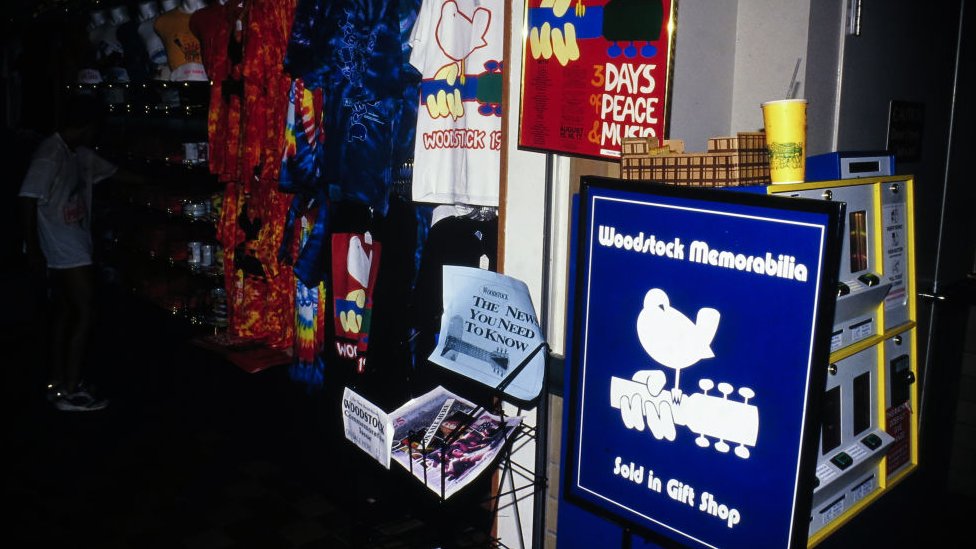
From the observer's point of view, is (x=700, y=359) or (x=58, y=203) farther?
(x=58, y=203)

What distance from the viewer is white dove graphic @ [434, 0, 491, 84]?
2504 mm

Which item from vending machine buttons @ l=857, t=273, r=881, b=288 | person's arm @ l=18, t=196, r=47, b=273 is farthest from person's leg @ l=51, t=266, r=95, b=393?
vending machine buttons @ l=857, t=273, r=881, b=288

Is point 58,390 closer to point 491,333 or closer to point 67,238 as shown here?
point 67,238

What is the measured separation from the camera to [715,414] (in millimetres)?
1518

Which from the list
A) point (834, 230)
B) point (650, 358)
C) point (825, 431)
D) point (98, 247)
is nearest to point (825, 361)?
point (834, 230)

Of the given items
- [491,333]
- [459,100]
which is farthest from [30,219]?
[491,333]

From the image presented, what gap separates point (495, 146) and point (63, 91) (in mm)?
4727

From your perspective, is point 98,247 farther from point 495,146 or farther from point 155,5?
point 495,146

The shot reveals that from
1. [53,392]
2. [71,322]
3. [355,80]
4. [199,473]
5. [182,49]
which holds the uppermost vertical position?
[182,49]

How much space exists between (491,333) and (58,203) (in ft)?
11.2

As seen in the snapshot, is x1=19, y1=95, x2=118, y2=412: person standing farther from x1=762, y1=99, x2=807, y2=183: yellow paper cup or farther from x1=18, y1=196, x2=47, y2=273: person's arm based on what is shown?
x1=762, y1=99, x2=807, y2=183: yellow paper cup

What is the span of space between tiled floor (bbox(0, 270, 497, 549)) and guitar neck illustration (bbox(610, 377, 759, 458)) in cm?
78

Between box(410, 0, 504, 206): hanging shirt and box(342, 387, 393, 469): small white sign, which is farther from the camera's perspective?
box(410, 0, 504, 206): hanging shirt

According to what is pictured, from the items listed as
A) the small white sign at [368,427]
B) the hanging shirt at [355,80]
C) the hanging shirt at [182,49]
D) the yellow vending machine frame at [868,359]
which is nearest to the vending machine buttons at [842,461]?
the yellow vending machine frame at [868,359]
